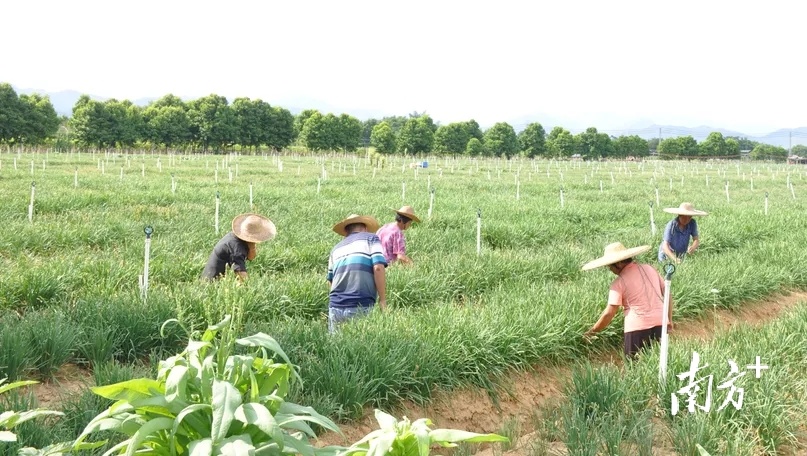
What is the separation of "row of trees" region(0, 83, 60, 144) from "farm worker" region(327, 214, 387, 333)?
183 feet

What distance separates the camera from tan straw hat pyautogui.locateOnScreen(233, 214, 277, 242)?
6590 mm

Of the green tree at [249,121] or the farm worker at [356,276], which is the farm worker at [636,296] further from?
the green tree at [249,121]

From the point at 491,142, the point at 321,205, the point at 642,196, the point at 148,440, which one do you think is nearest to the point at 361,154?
the point at 491,142

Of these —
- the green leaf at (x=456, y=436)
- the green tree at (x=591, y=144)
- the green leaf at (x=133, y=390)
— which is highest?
the green tree at (x=591, y=144)

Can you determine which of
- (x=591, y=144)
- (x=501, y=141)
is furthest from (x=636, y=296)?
(x=591, y=144)

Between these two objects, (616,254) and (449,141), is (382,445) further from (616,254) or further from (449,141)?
(449,141)

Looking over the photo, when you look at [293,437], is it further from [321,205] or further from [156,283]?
[321,205]

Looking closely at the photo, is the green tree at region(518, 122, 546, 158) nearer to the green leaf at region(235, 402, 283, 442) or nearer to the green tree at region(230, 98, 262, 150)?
the green tree at region(230, 98, 262, 150)

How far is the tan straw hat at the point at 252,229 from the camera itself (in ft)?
21.6

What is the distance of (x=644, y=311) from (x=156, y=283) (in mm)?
5565

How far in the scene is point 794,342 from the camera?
574 centimetres

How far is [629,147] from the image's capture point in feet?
322

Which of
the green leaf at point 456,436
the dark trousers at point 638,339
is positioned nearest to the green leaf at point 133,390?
the green leaf at point 456,436

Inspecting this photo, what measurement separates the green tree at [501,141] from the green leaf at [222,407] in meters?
78.2
